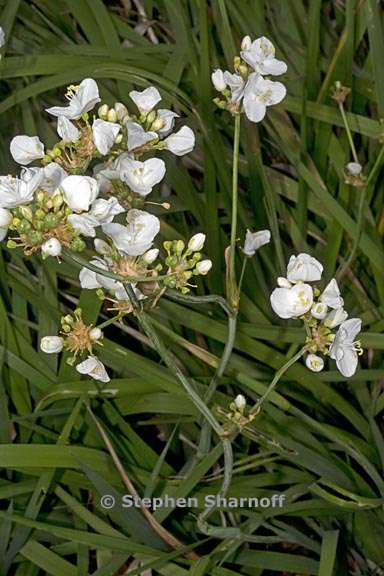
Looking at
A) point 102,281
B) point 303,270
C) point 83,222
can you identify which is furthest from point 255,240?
point 83,222

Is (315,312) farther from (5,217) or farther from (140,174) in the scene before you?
(5,217)

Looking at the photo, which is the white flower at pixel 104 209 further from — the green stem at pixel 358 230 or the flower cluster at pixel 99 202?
the green stem at pixel 358 230

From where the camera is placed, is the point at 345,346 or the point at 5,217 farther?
the point at 345,346

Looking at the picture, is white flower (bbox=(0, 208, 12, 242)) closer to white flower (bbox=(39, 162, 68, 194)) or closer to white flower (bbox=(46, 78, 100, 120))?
white flower (bbox=(39, 162, 68, 194))

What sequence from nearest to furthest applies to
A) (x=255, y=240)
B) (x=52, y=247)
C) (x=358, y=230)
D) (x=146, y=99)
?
(x=52, y=247), (x=146, y=99), (x=255, y=240), (x=358, y=230)

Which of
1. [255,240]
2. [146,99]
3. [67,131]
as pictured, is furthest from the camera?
[255,240]

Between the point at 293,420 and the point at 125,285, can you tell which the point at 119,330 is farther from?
the point at 125,285
